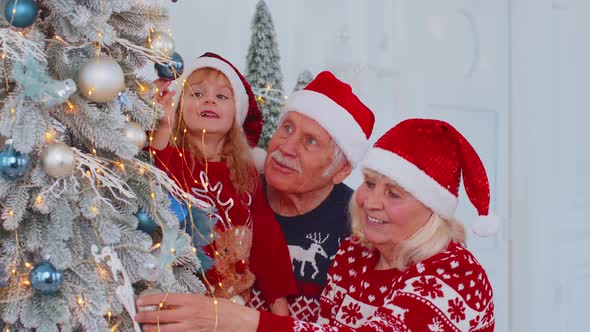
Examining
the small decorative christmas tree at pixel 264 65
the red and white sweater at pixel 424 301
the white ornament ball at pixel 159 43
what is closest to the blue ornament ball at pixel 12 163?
the white ornament ball at pixel 159 43

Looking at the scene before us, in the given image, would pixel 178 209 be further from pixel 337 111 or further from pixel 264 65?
pixel 264 65

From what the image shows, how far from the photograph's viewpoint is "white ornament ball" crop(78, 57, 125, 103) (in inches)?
45.7

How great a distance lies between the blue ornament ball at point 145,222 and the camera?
4.19ft

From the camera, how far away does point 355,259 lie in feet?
5.88

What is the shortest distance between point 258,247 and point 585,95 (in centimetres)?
227

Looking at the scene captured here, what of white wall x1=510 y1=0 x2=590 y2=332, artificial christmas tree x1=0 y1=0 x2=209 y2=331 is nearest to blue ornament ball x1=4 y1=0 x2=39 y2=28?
artificial christmas tree x1=0 y1=0 x2=209 y2=331

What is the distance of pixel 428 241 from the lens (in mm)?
1628

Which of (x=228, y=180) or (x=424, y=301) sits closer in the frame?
(x=424, y=301)

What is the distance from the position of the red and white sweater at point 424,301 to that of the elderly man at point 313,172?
35cm

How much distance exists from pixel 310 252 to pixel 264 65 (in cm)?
66

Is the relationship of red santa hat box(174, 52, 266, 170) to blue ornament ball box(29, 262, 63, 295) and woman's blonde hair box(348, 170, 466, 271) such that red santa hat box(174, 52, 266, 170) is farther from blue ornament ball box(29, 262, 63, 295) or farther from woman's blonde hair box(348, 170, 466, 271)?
blue ornament ball box(29, 262, 63, 295)

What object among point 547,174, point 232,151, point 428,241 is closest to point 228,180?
point 232,151

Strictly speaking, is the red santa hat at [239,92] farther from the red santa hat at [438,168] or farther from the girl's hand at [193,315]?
the girl's hand at [193,315]

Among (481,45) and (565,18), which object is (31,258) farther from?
(565,18)
